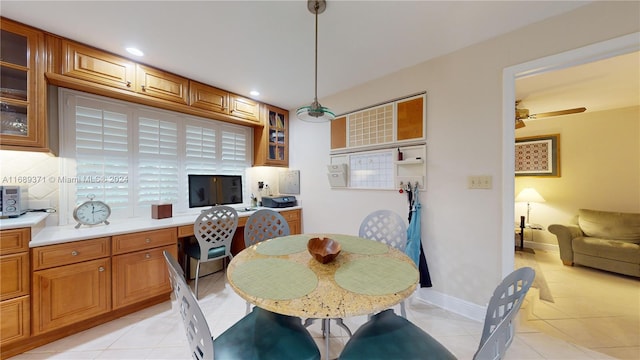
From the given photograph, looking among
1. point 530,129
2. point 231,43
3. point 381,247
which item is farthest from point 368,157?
point 530,129

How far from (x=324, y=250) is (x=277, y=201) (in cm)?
207

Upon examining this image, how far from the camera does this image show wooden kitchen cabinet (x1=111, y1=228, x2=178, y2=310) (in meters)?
1.88

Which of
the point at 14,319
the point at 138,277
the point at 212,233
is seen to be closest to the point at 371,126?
the point at 212,233

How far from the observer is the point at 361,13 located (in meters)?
1.58

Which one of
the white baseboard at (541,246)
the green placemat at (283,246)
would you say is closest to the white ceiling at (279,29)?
the green placemat at (283,246)

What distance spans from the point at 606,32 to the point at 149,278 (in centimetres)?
405

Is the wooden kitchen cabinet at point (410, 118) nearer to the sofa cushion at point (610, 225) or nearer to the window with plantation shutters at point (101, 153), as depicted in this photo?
the window with plantation shutters at point (101, 153)

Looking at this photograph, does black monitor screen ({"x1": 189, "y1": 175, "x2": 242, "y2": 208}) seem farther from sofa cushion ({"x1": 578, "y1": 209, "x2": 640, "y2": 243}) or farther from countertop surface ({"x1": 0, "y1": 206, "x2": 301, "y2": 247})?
sofa cushion ({"x1": 578, "y1": 209, "x2": 640, "y2": 243})

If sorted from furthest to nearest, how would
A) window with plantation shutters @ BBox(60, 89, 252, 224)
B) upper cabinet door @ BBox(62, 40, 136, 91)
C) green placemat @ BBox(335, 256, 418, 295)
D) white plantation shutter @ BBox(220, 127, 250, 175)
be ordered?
white plantation shutter @ BBox(220, 127, 250, 175) < window with plantation shutters @ BBox(60, 89, 252, 224) < upper cabinet door @ BBox(62, 40, 136, 91) < green placemat @ BBox(335, 256, 418, 295)

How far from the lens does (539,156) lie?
3963mm

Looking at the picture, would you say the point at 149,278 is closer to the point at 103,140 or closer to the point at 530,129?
the point at 103,140

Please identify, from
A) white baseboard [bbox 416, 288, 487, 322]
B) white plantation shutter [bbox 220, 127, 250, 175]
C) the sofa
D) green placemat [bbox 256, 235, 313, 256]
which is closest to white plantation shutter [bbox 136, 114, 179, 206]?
white plantation shutter [bbox 220, 127, 250, 175]

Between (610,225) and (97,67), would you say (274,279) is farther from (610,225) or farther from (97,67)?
(610,225)

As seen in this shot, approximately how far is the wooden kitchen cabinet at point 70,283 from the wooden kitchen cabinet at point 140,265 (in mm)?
63
